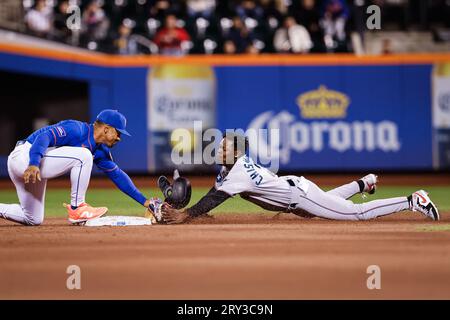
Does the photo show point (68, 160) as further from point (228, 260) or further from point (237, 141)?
point (228, 260)

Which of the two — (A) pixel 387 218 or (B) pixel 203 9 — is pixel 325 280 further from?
(B) pixel 203 9

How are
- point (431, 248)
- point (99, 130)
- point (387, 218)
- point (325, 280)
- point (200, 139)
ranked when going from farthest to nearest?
1. point (200, 139)
2. point (387, 218)
3. point (99, 130)
4. point (431, 248)
5. point (325, 280)

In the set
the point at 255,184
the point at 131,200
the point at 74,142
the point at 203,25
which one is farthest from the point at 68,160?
the point at 203,25

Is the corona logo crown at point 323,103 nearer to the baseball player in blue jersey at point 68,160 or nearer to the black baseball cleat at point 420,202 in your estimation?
the black baseball cleat at point 420,202

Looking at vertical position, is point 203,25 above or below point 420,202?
above

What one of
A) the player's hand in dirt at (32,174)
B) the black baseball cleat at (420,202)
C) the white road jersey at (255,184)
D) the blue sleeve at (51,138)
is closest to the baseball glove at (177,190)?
the white road jersey at (255,184)

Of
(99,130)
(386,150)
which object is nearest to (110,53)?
(386,150)
